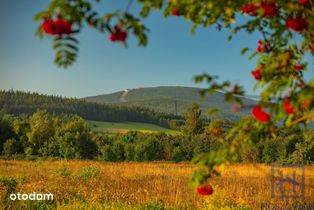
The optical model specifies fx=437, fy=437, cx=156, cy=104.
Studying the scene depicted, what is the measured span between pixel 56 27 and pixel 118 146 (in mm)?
40989

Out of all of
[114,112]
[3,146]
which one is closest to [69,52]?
[3,146]

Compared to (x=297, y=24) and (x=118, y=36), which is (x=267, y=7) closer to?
(x=297, y=24)

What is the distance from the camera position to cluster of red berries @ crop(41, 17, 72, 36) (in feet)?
9.26

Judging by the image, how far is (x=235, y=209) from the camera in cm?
956

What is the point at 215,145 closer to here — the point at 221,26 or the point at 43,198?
the point at 43,198

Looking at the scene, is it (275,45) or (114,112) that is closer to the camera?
(275,45)

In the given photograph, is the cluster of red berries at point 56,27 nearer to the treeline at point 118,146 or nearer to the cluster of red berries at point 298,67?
the cluster of red berries at point 298,67

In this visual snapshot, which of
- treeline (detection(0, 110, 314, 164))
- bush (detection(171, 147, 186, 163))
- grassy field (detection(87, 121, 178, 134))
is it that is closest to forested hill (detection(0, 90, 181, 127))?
grassy field (detection(87, 121, 178, 134))

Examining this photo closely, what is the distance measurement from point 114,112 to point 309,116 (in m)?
137

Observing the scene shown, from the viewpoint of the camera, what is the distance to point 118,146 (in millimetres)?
43438

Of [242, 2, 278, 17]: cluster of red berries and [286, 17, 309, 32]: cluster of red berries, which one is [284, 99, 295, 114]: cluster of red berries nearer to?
[286, 17, 309, 32]: cluster of red berries

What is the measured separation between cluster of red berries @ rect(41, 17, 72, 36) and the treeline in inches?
1421

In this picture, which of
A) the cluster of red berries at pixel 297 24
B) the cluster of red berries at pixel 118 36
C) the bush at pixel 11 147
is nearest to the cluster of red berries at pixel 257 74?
the cluster of red berries at pixel 297 24

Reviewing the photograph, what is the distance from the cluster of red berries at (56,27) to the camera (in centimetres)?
282
